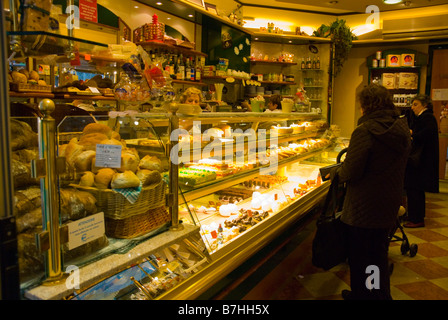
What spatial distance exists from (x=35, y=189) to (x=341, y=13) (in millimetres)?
10177

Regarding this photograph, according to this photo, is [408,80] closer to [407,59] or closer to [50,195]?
[407,59]

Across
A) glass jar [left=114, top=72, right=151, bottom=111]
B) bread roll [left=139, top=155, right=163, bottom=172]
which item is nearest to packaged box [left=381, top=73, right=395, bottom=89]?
glass jar [left=114, top=72, right=151, bottom=111]

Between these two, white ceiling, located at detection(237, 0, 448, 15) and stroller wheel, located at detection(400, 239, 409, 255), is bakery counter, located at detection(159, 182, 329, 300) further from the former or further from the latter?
white ceiling, located at detection(237, 0, 448, 15)

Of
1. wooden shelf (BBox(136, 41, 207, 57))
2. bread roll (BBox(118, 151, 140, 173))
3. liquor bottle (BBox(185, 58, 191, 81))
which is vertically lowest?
bread roll (BBox(118, 151, 140, 173))

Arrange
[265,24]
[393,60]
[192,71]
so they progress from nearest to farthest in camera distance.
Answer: [192,71], [393,60], [265,24]

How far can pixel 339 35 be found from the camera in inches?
367

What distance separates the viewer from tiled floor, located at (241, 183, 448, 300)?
3.31 meters

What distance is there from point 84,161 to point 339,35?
9.07 m

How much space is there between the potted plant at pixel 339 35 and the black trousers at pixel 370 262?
24.8 ft

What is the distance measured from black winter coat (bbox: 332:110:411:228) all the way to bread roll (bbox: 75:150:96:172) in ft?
6.48

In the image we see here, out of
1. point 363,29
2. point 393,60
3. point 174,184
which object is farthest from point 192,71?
point 363,29

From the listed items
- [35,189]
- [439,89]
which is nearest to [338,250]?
[35,189]
